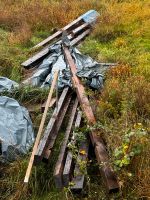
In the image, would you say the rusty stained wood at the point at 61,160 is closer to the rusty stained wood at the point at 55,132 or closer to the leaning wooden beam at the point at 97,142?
the rusty stained wood at the point at 55,132

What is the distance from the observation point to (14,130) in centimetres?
586

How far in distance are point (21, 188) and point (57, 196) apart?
44cm

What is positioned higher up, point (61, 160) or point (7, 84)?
point (7, 84)

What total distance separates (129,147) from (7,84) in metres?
3.16

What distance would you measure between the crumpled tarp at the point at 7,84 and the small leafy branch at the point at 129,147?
115 inches

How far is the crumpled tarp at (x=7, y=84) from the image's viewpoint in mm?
6969

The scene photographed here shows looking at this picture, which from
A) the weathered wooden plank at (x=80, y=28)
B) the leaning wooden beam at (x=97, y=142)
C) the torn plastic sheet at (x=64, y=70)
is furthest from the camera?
the weathered wooden plank at (x=80, y=28)

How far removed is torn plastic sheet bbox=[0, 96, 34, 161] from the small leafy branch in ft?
5.13

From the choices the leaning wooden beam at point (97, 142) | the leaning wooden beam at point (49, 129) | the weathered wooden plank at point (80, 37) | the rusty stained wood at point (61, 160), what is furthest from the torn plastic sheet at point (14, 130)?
the weathered wooden plank at point (80, 37)

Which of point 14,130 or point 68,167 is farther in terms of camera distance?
point 14,130

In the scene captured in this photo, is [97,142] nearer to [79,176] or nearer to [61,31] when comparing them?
[79,176]

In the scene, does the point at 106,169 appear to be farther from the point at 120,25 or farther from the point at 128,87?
the point at 120,25

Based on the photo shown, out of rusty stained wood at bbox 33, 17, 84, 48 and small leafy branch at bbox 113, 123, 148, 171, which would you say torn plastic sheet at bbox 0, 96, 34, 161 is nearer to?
small leafy branch at bbox 113, 123, 148, 171

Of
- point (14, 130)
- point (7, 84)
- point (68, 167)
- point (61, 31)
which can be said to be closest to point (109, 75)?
point (7, 84)
